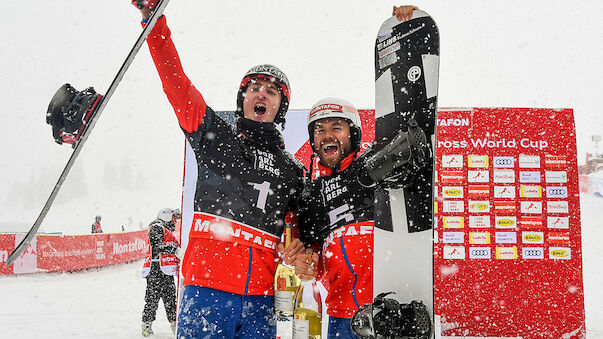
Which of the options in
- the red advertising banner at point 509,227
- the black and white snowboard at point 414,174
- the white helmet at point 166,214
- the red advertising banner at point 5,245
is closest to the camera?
the black and white snowboard at point 414,174

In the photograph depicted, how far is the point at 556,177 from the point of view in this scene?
4.98 metres

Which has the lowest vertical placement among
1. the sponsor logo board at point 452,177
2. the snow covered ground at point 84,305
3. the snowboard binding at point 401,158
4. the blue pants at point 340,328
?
the snow covered ground at point 84,305

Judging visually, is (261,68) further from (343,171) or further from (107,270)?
(107,270)

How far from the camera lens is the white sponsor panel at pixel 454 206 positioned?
506 cm

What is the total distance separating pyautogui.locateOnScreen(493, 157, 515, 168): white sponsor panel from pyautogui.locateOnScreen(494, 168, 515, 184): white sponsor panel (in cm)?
5

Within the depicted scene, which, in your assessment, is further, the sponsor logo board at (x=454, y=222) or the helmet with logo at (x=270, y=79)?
the sponsor logo board at (x=454, y=222)

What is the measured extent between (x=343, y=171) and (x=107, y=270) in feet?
37.5

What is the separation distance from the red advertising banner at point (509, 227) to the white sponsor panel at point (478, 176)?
11mm

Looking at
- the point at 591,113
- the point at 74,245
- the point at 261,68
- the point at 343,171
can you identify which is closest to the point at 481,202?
the point at 343,171

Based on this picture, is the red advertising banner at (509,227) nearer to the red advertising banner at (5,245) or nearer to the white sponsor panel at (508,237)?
the white sponsor panel at (508,237)

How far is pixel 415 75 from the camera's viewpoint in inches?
67.4

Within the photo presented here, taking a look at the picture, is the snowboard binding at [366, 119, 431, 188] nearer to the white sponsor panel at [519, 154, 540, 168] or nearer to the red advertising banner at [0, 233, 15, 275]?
the white sponsor panel at [519, 154, 540, 168]

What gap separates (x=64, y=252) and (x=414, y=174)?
445 inches

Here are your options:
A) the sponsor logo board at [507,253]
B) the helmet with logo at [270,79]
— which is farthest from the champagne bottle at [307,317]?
the sponsor logo board at [507,253]
